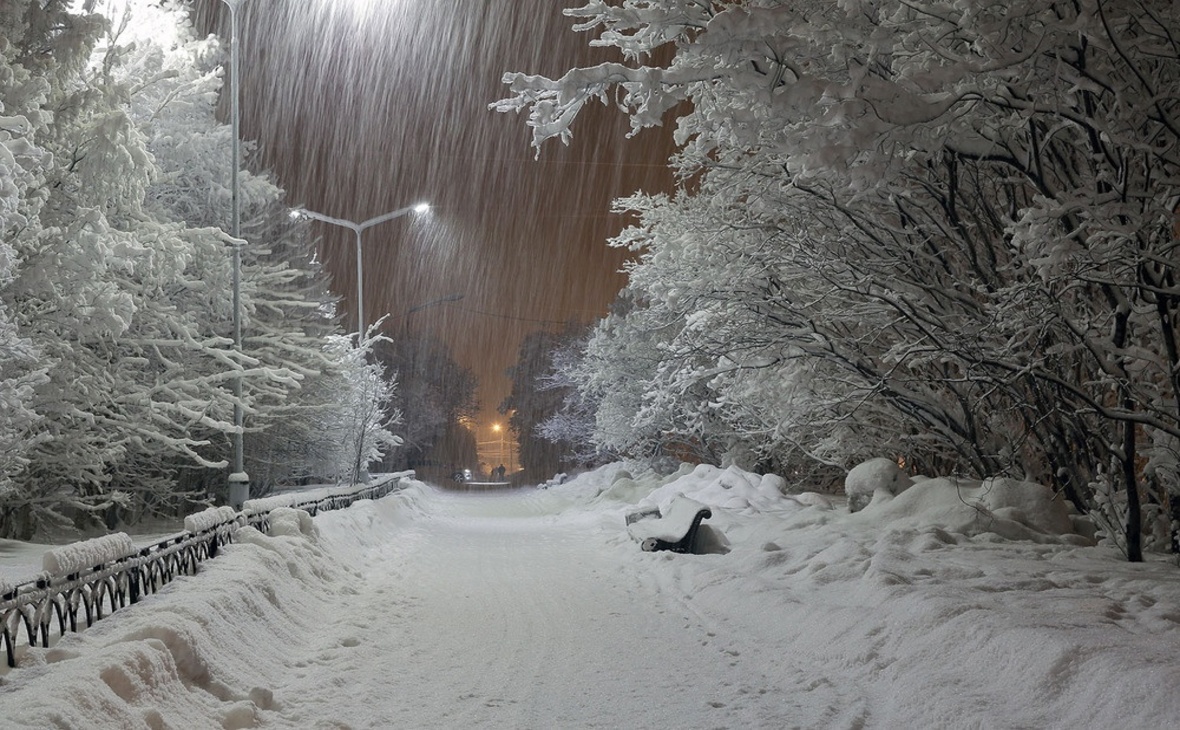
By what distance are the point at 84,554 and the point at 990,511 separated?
1033cm

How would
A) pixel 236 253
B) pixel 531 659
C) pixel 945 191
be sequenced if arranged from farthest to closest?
pixel 236 253, pixel 945 191, pixel 531 659

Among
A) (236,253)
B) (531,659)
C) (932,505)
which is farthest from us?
(236,253)

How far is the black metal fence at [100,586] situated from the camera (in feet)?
19.2

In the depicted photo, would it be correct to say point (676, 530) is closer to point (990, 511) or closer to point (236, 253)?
point (990, 511)

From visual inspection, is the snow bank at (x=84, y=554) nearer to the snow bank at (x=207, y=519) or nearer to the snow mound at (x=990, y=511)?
the snow bank at (x=207, y=519)

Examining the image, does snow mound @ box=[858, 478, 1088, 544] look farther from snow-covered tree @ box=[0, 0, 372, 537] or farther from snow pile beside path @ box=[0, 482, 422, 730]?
snow-covered tree @ box=[0, 0, 372, 537]

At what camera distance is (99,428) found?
17906mm

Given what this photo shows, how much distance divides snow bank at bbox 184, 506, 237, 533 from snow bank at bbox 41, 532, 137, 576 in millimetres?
1644

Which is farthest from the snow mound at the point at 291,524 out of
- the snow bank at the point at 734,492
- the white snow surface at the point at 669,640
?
the snow bank at the point at 734,492

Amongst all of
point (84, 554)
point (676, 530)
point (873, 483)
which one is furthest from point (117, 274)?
point (873, 483)

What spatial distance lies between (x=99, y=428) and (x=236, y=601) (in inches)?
468

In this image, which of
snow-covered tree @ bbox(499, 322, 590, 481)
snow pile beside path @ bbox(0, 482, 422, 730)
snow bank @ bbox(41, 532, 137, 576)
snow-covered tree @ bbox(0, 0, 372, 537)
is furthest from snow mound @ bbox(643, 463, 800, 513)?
snow-covered tree @ bbox(499, 322, 590, 481)

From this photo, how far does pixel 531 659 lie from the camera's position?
309 inches

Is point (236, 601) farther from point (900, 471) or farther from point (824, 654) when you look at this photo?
point (900, 471)
